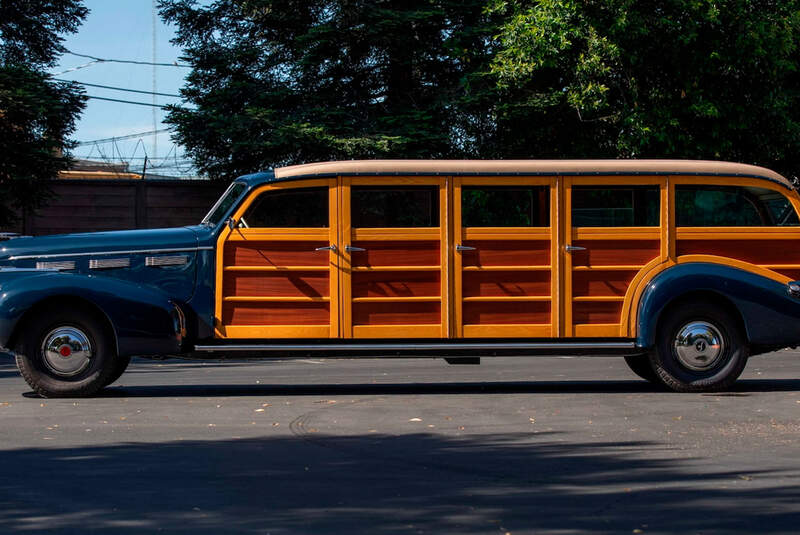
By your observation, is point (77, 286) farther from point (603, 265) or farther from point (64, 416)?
point (603, 265)

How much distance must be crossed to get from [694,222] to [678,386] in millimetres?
1654

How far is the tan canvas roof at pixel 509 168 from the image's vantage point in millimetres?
11484

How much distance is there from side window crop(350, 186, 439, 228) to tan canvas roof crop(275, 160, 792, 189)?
0.59 feet

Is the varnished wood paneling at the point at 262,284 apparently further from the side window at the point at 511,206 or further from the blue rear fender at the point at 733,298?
the blue rear fender at the point at 733,298

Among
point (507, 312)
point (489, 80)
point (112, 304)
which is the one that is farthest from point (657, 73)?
point (112, 304)

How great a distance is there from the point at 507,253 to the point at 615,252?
1082 mm

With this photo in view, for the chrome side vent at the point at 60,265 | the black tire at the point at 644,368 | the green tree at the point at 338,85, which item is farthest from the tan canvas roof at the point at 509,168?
the green tree at the point at 338,85

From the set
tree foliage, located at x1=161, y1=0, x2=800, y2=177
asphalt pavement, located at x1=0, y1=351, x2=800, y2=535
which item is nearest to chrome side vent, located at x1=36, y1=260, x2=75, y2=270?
asphalt pavement, located at x1=0, y1=351, x2=800, y2=535

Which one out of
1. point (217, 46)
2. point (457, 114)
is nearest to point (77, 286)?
point (457, 114)

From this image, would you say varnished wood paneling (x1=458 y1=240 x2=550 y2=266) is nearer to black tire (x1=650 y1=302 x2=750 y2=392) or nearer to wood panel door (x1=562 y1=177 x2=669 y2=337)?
wood panel door (x1=562 y1=177 x2=669 y2=337)

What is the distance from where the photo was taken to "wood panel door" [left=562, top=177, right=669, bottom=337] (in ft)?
38.0

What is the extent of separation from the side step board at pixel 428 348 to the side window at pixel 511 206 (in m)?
1.20

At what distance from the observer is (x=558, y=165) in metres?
11.7

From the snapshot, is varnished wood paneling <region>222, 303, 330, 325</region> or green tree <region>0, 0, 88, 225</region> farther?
green tree <region>0, 0, 88, 225</region>
